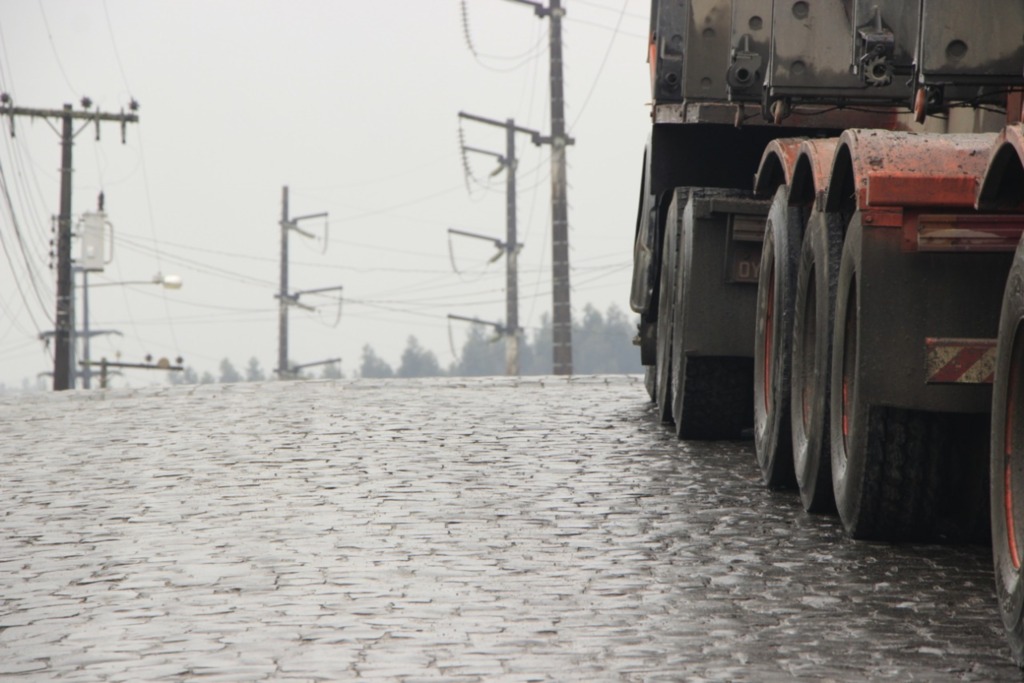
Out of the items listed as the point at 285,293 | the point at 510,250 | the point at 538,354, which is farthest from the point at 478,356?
the point at 510,250

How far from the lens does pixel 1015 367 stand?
21.2 ft

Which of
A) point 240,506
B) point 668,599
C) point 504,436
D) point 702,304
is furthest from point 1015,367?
point 504,436

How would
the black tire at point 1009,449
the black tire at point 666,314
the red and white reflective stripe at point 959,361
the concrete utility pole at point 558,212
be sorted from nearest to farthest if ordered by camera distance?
1. the black tire at point 1009,449
2. the red and white reflective stripe at point 959,361
3. the black tire at point 666,314
4. the concrete utility pole at point 558,212

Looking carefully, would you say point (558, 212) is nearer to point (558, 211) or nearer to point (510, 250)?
point (558, 211)

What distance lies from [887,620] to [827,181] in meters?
2.91

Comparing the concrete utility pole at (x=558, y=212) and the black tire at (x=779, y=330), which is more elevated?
the concrete utility pole at (x=558, y=212)

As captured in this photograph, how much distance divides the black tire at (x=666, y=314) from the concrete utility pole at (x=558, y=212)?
26907 millimetres

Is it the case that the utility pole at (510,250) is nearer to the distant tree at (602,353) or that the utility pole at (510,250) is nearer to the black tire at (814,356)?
the black tire at (814,356)

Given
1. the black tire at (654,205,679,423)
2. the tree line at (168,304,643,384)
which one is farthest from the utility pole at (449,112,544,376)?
the tree line at (168,304,643,384)

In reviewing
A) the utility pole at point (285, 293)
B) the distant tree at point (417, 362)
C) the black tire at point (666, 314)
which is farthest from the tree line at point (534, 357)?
the black tire at point (666, 314)

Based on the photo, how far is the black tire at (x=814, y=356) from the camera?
909 centimetres

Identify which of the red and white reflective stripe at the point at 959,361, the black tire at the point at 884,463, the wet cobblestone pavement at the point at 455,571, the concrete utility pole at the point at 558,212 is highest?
the concrete utility pole at the point at 558,212

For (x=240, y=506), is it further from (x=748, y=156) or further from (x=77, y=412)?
(x=77, y=412)

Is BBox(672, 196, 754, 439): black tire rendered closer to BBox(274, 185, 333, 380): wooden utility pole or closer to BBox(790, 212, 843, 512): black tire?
BBox(790, 212, 843, 512): black tire
